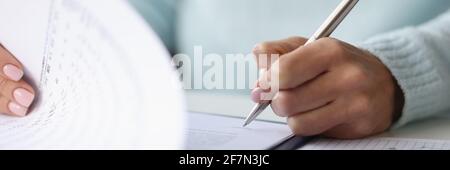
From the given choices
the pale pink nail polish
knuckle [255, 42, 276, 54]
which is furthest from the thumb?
the pale pink nail polish

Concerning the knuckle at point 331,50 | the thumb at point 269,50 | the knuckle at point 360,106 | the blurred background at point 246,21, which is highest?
the blurred background at point 246,21

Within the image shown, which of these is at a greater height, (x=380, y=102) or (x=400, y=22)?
(x=400, y=22)

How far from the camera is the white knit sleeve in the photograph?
0.34 metres

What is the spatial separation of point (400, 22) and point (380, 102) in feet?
0.50

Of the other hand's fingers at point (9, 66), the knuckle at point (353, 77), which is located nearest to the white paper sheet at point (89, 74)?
the other hand's fingers at point (9, 66)

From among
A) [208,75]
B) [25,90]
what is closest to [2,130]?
[25,90]

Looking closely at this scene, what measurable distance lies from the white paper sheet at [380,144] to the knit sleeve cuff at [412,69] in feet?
0.11

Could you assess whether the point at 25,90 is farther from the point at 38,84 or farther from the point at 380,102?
the point at 380,102

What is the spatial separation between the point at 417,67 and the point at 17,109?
0.89 feet

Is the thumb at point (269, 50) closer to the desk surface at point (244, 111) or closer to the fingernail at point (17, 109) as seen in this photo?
the desk surface at point (244, 111)

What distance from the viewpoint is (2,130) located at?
0.34 m

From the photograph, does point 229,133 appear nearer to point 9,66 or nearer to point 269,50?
point 269,50

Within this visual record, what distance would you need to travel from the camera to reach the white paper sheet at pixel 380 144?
0.30m

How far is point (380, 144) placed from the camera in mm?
312
